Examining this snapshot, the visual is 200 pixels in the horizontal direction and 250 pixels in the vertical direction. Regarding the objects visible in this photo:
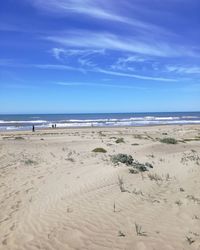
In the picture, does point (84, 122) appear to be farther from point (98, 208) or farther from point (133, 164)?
point (98, 208)

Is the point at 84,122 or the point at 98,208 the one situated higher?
the point at 98,208

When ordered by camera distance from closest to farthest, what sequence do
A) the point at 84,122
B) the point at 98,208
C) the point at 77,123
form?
the point at 98,208, the point at 77,123, the point at 84,122

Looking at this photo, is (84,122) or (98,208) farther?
(84,122)

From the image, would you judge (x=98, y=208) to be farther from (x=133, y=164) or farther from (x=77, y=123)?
(x=77, y=123)

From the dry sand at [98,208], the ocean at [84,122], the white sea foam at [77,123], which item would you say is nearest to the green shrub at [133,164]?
the dry sand at [98,208]

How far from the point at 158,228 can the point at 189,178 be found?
555cm

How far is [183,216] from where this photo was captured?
303 inches

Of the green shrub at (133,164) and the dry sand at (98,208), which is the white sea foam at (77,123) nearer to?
the green shrub at (133,164)

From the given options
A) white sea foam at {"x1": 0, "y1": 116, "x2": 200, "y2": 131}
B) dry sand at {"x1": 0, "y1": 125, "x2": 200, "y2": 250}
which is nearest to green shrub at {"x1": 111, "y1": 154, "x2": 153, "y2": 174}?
dry sand at {"x1": 0, "y1": 125, "x2": 200, "y2": 250}

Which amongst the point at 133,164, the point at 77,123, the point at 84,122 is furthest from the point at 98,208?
the point at 84,122

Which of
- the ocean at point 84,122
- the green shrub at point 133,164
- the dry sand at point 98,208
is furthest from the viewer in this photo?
the ocean at point 84,122

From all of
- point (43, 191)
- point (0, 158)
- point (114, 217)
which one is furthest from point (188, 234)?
point (0, 158)

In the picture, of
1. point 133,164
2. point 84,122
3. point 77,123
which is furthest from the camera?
point 84,122

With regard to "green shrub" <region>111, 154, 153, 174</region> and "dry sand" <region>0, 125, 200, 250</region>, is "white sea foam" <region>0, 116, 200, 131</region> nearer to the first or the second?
"green shrub" <region>111, 154, 153, 174</region>
